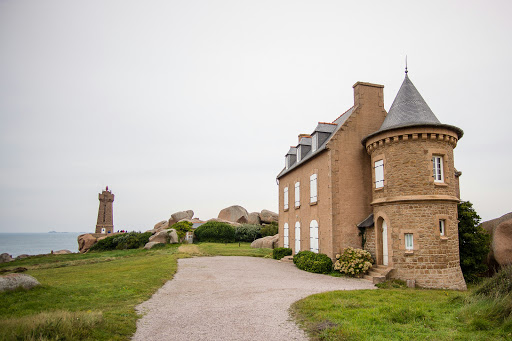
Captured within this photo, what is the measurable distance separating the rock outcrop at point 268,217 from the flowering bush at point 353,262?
89.9ft

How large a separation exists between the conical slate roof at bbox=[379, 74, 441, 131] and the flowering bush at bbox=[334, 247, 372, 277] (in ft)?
20.1

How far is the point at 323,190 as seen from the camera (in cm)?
1873

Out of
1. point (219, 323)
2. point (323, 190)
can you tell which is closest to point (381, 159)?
point (323, 190)

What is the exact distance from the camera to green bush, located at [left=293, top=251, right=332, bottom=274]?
17016mm

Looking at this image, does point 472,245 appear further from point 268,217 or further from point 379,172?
point 268,217

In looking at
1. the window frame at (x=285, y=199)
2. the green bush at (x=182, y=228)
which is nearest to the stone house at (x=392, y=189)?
the window frame at (x=285, y=199)

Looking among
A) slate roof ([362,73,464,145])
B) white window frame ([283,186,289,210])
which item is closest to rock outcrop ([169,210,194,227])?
white window frame ([283,186,289,210])

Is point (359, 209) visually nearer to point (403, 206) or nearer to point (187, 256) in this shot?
point (403, 206)

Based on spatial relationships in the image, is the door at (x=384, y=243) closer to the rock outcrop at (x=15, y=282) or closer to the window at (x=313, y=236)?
the window at (x=313, y=236)

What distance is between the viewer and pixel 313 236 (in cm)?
2003

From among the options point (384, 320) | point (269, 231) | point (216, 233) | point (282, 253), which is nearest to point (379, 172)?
point (384, 320)

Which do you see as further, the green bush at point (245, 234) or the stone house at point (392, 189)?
the green bush at point (245, 234)

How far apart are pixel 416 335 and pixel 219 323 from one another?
4300 mm

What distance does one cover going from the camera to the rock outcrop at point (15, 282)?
9453 mm
